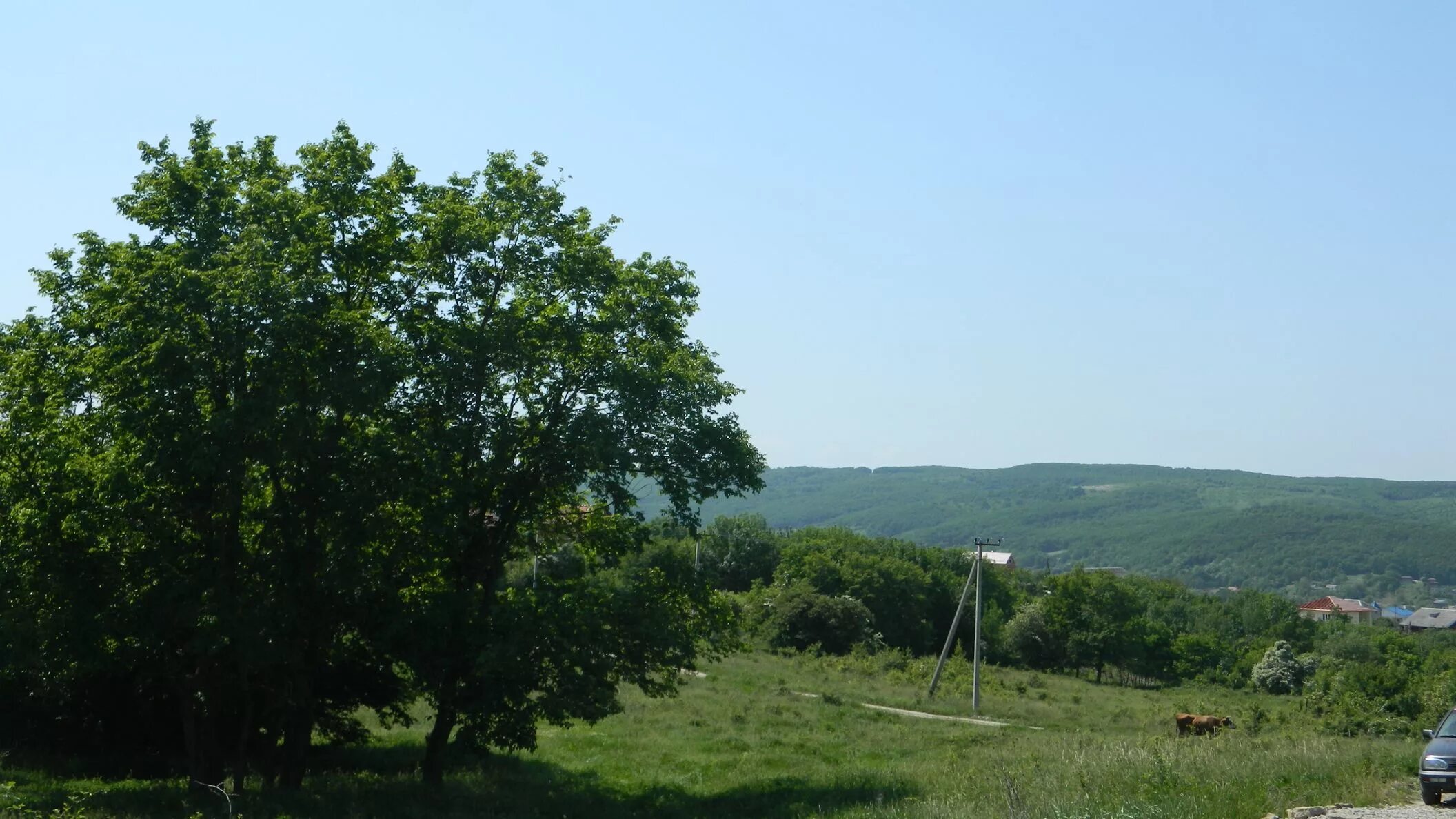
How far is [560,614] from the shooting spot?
72.6ft

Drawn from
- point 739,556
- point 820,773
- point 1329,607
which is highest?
point 739,556

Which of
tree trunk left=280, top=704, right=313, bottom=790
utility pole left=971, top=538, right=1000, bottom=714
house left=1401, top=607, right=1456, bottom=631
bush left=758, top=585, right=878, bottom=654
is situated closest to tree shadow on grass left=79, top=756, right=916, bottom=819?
tree trunk left=280, top=704, right=313, bottom=790

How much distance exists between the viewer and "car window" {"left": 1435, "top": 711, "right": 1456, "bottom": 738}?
16123 mm

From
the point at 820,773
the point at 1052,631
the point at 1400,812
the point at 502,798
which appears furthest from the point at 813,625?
the point at 1400,812

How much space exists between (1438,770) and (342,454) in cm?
1759

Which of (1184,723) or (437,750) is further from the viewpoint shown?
(1184,723)

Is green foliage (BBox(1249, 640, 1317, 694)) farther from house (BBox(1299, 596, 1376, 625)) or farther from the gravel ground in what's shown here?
house (BBox(1299, 596, 1376, 625))

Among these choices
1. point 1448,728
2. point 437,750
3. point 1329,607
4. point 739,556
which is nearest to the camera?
point 1448,728

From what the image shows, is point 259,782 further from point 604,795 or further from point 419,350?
point 419,350

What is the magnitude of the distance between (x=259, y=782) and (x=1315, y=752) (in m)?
20.2

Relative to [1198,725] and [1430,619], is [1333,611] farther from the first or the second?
[1198,725]

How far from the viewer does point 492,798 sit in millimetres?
23219

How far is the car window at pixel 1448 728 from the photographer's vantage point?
1612 cm

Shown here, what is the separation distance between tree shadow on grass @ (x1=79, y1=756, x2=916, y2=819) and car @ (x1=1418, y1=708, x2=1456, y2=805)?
7770 millimetres
